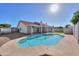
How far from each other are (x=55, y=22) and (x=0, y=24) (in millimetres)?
1615

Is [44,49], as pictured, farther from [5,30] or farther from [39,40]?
[5,30]

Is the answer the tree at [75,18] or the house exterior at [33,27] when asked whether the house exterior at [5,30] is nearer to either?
the house exterior at [33,27]

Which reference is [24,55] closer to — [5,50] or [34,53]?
[34,53]

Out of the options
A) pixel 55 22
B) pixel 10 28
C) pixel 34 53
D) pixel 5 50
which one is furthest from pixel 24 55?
pixel 55 22

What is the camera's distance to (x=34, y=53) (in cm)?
441

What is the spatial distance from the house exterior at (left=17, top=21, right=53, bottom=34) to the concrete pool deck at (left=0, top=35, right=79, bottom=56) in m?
0.49

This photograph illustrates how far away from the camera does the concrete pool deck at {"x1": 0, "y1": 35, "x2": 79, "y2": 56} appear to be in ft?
14.5

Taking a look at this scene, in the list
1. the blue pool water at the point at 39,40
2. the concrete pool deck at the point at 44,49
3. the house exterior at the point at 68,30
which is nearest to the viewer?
the concrete pool deck at the point at 44,49

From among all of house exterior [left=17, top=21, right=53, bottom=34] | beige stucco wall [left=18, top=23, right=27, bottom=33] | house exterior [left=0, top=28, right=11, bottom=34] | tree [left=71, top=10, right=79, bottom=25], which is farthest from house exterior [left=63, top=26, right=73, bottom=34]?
house exterior [left=0, top=28, right=11, bottom=34]

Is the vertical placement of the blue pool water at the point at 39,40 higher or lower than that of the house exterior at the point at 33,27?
lower

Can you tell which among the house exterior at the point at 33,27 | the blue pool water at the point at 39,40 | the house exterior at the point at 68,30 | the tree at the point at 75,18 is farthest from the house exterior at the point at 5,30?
the tree at the point at 75,18

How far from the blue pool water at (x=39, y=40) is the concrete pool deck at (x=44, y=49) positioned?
0.10 m

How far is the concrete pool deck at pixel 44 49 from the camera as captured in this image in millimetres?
4414

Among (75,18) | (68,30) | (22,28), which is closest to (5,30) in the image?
(22,28)
